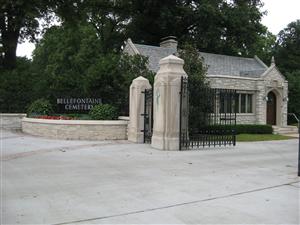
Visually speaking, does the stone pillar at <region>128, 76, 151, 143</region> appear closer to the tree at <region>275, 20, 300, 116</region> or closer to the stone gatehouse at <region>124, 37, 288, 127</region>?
the stone gatehouse at <region>124, 37, 288, 127</region>

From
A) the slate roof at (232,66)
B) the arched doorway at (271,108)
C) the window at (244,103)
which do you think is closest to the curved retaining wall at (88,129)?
the slate roof at (232,66)

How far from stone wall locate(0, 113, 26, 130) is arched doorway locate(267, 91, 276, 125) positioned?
17.1m

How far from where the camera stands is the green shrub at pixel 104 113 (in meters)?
17.4

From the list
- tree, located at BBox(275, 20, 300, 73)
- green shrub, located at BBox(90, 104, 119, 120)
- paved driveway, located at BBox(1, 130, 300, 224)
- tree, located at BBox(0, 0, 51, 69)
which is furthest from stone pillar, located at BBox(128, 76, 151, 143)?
tree, located at BBox(275, 20, 300, 73)

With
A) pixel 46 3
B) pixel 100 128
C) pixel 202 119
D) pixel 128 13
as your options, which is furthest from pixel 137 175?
pixel 128 13

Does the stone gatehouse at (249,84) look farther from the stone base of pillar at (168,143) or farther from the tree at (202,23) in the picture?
the stone base of pillar at (168,143)

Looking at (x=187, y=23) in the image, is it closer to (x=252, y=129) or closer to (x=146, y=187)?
(x=252, y=129)

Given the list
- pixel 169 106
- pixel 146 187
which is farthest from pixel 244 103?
pixel 146 187

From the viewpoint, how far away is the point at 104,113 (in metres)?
17.5

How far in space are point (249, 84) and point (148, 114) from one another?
1247 cm

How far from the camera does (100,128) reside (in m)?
16.6

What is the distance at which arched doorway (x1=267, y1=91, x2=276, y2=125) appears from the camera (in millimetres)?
27812

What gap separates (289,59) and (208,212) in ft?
136

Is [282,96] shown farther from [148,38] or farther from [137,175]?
[137,175]
